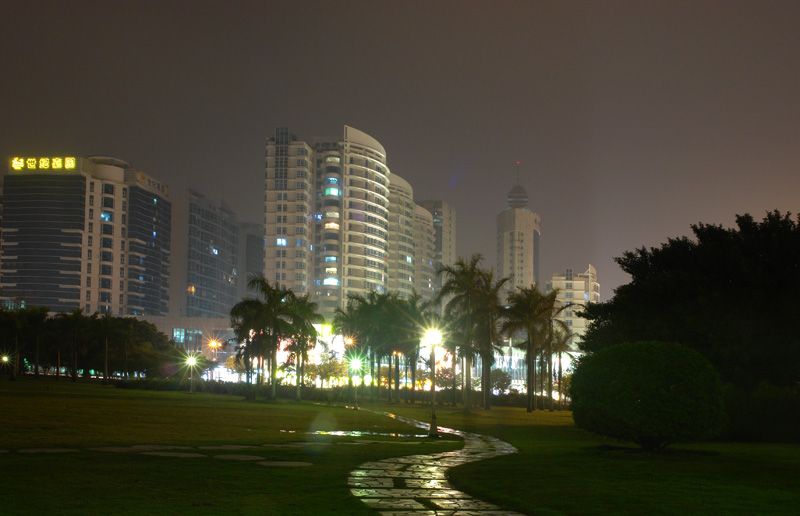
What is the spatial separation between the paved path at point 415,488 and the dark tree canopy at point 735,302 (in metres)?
20.5

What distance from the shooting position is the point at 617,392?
Answer: 21.6 meters

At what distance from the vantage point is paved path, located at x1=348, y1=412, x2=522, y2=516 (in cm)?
1181

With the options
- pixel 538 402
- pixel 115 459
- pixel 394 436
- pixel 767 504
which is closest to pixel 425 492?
pixel 767 504

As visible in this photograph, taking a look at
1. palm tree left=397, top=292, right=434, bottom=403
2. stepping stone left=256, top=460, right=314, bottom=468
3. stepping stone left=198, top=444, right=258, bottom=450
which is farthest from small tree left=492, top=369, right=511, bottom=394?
stepping stone left=256, top=460, right=314, bottom=468

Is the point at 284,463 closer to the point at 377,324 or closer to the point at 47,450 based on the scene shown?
the point at 47,450

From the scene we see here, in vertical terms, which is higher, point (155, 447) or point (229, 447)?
point (155, 447)

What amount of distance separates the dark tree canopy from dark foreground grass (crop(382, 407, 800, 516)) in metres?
14.2

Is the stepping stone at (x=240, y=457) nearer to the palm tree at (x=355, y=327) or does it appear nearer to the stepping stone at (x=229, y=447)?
the stepping stone at (x=229, y=447)

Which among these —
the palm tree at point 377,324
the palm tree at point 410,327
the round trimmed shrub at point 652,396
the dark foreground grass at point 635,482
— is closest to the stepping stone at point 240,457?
the dark foreground grass at point 635,482

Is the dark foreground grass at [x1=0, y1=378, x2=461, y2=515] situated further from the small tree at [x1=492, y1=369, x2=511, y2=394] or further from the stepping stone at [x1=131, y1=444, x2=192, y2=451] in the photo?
the small tree at [x1=492, y1=369, x2=511, y2=394]

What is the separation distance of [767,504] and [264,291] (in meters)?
57.5

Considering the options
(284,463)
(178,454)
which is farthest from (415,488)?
(178,454)

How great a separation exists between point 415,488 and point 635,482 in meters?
4.78

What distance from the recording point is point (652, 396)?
2123 cm
